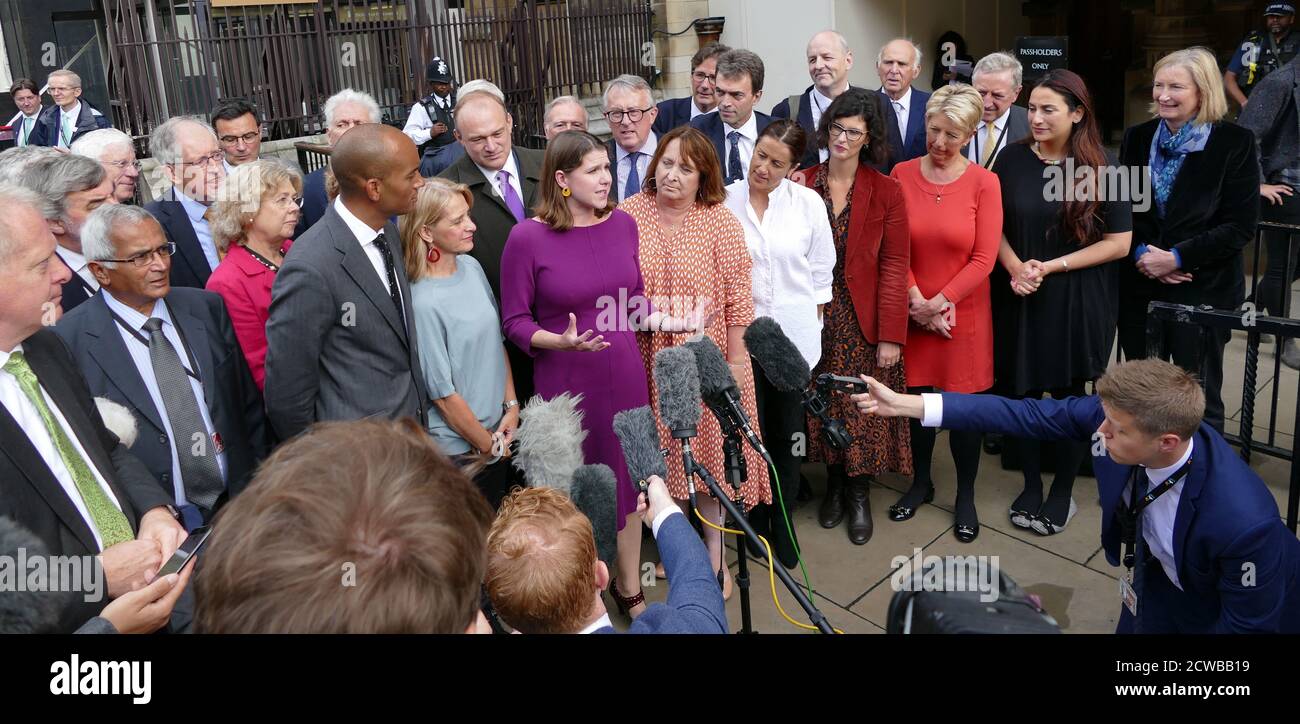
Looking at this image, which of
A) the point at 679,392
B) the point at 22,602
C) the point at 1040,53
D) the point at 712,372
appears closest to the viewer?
the point at 22,602

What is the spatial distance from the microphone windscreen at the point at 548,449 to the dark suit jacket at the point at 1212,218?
3.37m

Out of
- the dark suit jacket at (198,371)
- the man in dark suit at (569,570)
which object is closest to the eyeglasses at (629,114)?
the dark suit jacket at (198,371)

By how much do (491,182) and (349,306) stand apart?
4.73ft

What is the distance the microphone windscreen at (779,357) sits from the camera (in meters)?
2.89

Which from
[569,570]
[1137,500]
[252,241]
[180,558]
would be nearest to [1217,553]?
[1137,500]

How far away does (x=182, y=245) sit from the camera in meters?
4.02

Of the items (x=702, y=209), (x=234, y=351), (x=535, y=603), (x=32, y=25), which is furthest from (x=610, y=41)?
(x=535, y=603)

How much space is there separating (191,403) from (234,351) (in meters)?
0.25

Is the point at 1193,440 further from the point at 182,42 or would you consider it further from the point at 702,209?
the point at 182,42

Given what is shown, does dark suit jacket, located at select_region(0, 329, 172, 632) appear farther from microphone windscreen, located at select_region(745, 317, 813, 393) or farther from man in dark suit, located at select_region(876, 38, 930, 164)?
man in dark suit, located at select_region(876, 38, 930, 164)

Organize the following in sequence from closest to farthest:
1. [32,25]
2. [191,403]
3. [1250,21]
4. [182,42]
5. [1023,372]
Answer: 1. [191,403]
2. [1023,372]
3. [182,42]
4. [1250,21]
5. [32,25]

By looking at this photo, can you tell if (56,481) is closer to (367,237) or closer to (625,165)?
(367,237)

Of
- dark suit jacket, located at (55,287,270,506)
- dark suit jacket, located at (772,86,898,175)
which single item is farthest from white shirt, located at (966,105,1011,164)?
dark suit jacket, located at (55,287,270,506)

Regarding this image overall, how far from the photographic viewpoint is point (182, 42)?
10055mm
